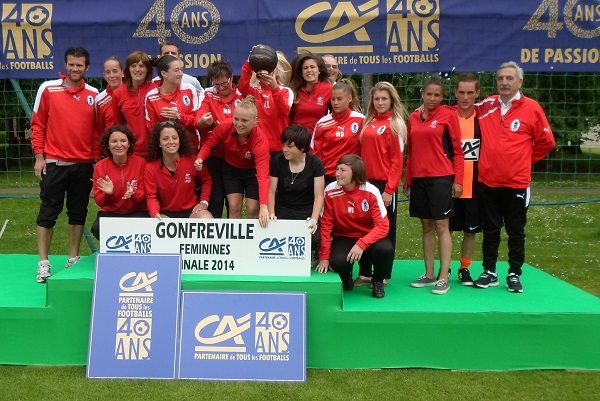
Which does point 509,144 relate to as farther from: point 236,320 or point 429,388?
point 236,320

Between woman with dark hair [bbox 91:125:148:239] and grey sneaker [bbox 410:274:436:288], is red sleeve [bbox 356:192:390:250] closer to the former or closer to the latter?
grey sneaker [bbox 410:274:436:288]

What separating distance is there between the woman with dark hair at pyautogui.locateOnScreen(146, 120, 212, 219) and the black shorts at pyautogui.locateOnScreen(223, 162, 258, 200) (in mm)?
182

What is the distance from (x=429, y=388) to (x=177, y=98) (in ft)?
9.33

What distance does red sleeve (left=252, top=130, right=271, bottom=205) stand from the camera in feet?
15.9

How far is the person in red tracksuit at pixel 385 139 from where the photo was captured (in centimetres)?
492

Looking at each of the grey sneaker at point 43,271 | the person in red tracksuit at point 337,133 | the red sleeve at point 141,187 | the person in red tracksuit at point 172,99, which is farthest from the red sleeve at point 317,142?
the grey sneaker at point 43,271

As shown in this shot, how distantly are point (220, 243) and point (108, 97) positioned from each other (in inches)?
67.3

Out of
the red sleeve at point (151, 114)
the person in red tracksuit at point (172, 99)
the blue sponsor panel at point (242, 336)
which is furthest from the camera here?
the red sleeve at point (151, 114)

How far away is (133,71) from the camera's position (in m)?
5.19

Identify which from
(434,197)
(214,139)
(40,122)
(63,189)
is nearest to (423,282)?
(434,197)

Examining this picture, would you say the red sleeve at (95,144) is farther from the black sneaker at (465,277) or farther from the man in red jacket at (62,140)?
the black sneaker at (465,277)

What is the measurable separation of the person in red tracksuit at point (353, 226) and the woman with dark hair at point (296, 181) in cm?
10

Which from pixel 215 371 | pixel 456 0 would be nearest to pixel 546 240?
pixel 456 0

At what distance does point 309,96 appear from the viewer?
5.31 m
